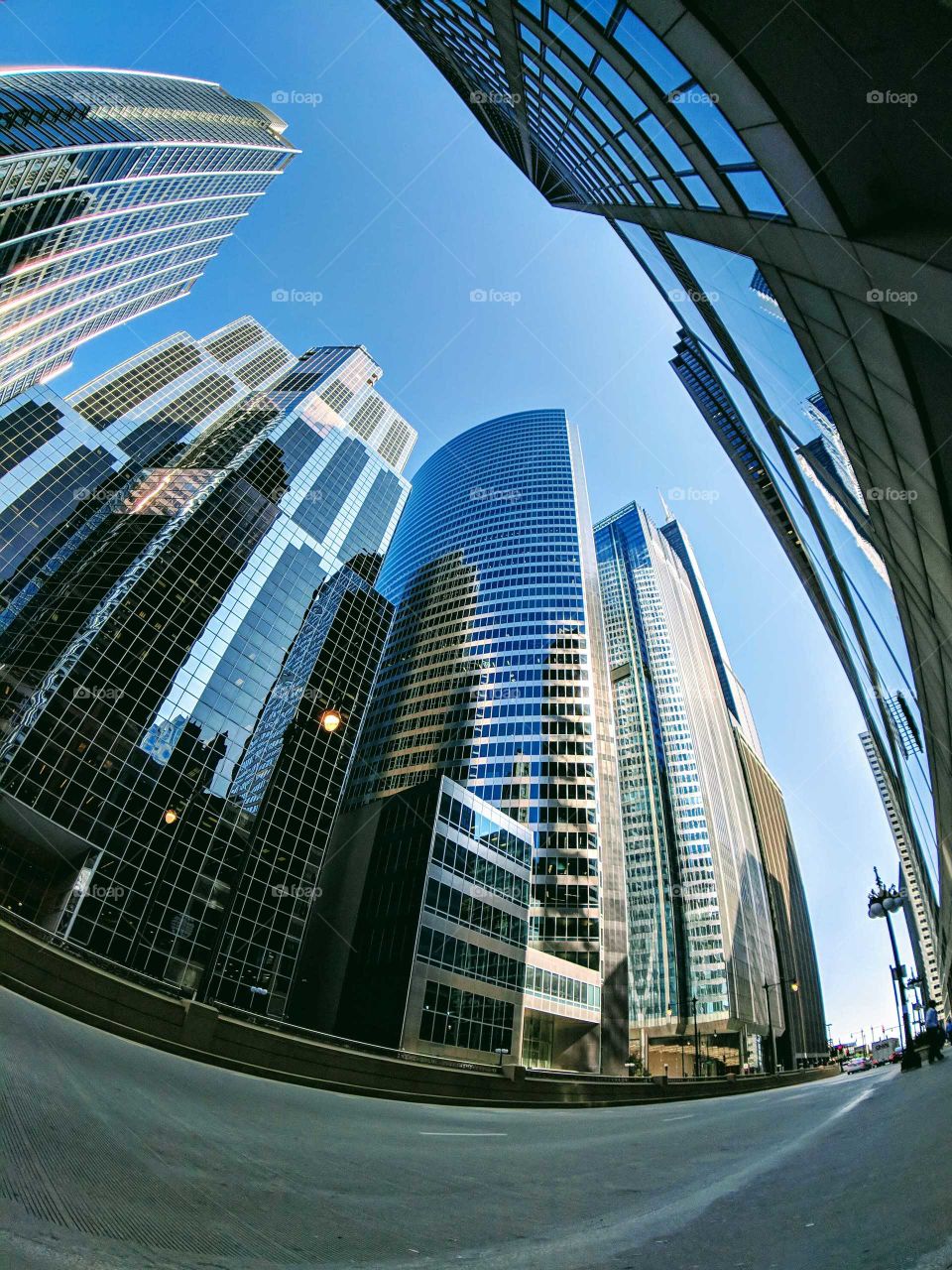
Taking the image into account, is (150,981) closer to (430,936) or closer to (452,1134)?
(452,1134)

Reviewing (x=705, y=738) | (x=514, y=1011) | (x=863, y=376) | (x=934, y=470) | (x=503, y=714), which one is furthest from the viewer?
(x=705, y=738)

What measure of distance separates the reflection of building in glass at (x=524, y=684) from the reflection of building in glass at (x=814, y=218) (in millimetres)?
62067

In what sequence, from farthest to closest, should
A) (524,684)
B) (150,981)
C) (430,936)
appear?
(524,684), (430,936), (150,981)

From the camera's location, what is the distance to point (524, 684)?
99125mm

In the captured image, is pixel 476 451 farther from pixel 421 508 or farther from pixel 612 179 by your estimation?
pixel 612 179

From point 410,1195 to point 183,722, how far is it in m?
57.9

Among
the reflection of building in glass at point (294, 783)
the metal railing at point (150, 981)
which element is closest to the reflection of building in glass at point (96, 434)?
the reflection of building in glass at point (294, 783)

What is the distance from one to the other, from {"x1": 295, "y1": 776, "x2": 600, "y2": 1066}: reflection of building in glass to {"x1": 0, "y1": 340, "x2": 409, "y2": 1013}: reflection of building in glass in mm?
4567

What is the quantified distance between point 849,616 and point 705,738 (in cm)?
12293

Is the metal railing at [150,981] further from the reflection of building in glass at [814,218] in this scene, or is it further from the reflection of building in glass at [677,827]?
the reflection of building in glass at [677,827]

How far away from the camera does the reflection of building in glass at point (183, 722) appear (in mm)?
45250

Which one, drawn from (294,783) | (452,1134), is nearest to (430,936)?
(294,783)

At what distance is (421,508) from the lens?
14975cm

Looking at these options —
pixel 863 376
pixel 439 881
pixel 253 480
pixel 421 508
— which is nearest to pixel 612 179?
pixel 863 376
